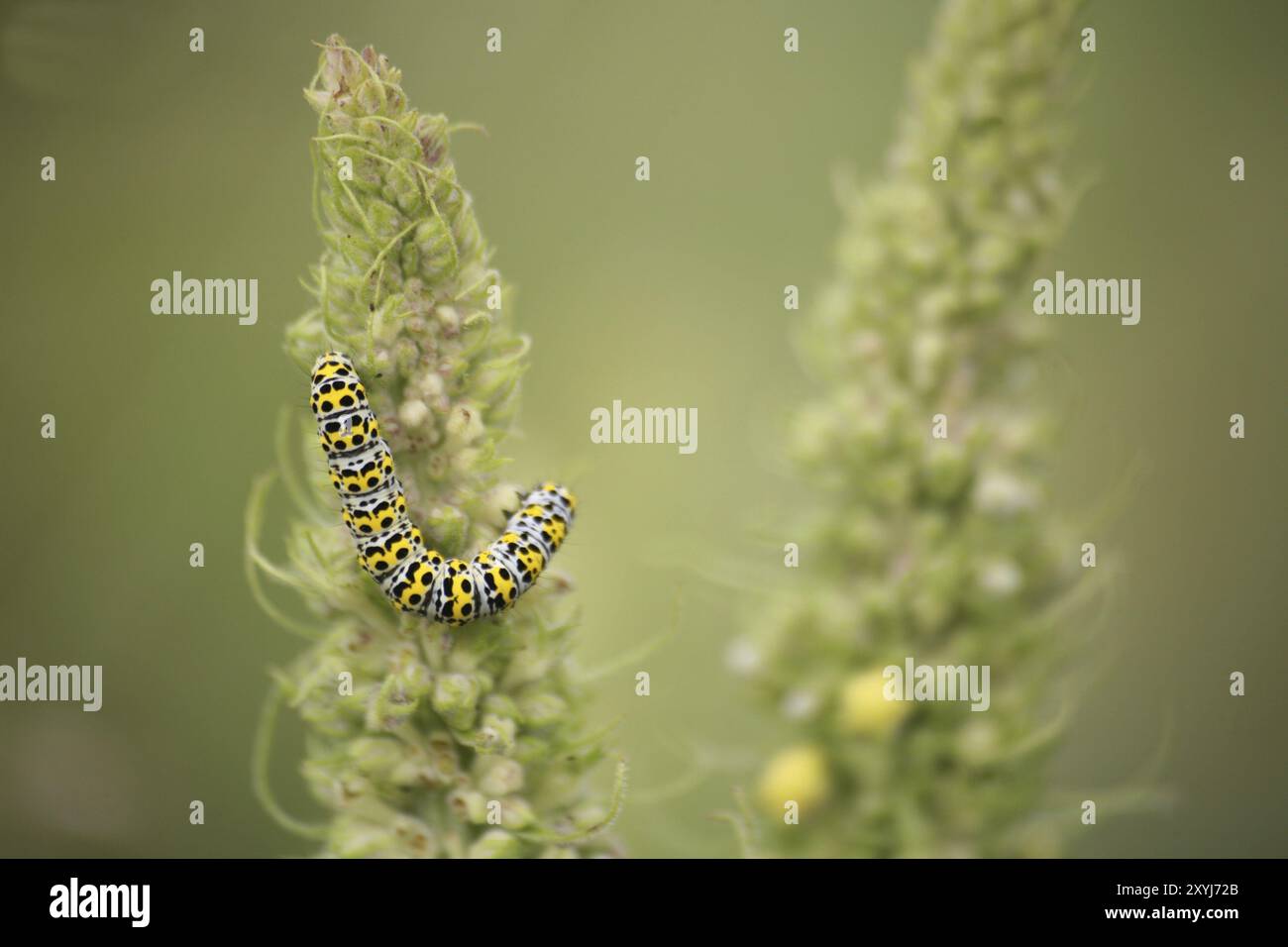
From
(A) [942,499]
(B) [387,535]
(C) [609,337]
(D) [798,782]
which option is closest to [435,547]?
(B) [387,535]

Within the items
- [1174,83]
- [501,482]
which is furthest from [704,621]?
[1174,83]

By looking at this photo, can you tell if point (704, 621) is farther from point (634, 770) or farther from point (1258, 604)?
point (1258, 604)

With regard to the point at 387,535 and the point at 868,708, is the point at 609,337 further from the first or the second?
the point at 387,535

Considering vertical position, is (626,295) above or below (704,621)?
above

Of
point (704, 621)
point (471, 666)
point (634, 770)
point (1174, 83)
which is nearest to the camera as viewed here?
point (471, 666)

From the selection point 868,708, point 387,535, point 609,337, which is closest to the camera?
point 387,535

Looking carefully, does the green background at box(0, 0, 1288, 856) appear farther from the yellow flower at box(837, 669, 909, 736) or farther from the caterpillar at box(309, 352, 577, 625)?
the caterpillar at box(309, 352, 577, 625)

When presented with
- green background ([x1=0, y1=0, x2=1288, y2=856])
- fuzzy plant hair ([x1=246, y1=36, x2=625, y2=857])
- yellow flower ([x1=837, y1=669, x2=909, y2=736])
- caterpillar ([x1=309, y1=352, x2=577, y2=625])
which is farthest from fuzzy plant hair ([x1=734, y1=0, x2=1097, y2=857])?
green background ([x1=0, y1=0, x2=1288, y2=856])
